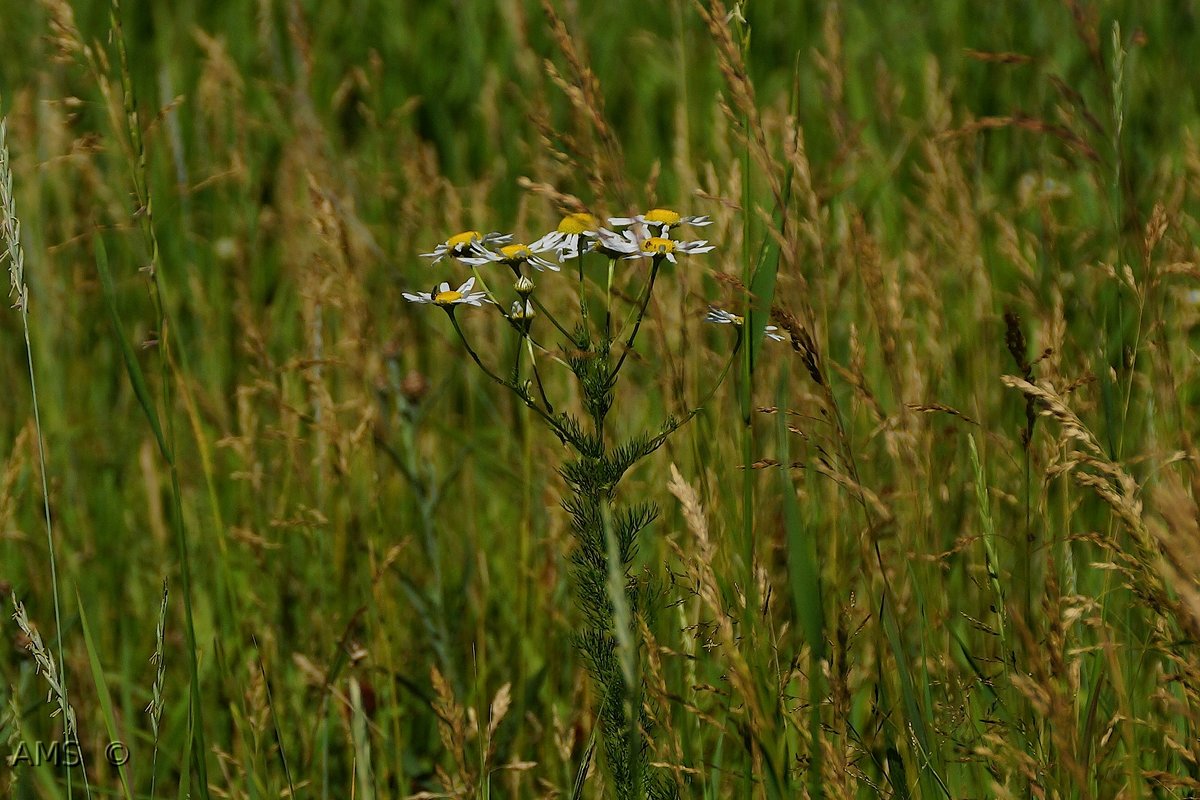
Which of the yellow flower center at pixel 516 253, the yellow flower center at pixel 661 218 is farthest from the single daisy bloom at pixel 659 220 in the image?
the yellow flower center at pixel 516 253

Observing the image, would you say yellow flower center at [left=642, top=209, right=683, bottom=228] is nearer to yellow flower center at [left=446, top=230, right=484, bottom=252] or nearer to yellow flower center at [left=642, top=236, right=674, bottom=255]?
yellow flower center at [left=642, top=236, right=674, bottom=255]

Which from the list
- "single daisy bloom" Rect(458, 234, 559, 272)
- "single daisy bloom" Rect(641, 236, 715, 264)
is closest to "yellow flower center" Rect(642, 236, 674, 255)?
"single daisy bloom" Rect(641, 236, 715, 264)

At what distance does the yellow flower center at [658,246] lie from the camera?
1.36 m

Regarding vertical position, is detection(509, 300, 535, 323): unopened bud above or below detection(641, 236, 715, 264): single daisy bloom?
below

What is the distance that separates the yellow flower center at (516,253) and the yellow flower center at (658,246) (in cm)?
13

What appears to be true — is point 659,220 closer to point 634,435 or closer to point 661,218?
point 661,218

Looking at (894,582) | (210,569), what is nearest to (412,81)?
(210,569)

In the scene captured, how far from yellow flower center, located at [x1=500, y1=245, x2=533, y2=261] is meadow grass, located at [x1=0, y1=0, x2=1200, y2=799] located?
0.16 meters

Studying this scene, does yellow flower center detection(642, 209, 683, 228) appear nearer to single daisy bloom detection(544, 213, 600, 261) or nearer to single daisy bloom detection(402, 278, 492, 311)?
single daisy bloom detection(544, 213, 600, 261)

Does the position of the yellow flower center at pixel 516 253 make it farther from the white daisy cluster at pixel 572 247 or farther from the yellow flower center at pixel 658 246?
the yellow flower center at pixel 658 246

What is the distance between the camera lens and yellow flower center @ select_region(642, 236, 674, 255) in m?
1.36

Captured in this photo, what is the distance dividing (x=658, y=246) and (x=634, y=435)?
1.29 metres

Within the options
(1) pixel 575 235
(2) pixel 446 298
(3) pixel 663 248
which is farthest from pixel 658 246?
(2) pixel 446 298

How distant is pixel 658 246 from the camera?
4.49 feet
